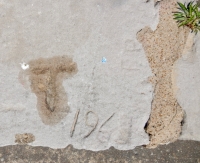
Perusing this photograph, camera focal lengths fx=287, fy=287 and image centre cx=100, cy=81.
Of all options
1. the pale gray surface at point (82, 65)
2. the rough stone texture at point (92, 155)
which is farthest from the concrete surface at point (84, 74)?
the rough stone texture at point (92, 155)

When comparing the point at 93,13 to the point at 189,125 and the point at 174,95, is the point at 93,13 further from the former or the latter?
the point at 189,125

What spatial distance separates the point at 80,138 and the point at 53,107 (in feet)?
0.82

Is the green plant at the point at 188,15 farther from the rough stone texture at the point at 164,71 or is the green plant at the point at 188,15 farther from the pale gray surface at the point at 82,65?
the pale gray surface at the point at 82,65

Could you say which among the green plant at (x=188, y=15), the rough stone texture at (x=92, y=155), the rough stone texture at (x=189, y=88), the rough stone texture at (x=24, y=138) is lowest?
the rough stone texture at (x=92, y=155)

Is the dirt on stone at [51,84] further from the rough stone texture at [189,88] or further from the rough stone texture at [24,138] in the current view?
the rough stone texture at [189,88]

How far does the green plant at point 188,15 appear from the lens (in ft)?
5.95

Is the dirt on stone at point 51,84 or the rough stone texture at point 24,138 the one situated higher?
the dirt on stone at point 51,84

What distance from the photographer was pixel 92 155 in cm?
184

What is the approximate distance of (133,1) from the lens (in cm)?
179

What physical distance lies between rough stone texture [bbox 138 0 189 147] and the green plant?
4 cm

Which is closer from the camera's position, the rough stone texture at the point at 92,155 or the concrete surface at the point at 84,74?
the concrete surface at the point at 84,74

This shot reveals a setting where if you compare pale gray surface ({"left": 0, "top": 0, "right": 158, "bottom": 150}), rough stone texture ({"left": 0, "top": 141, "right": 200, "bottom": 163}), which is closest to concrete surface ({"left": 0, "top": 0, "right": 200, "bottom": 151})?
pale gray surface ({"left": 0, "top": 0, "right": 158, "bottom": 150})

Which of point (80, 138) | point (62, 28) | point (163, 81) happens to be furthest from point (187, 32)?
point (80, 138)

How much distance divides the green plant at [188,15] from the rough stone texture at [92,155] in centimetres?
77
